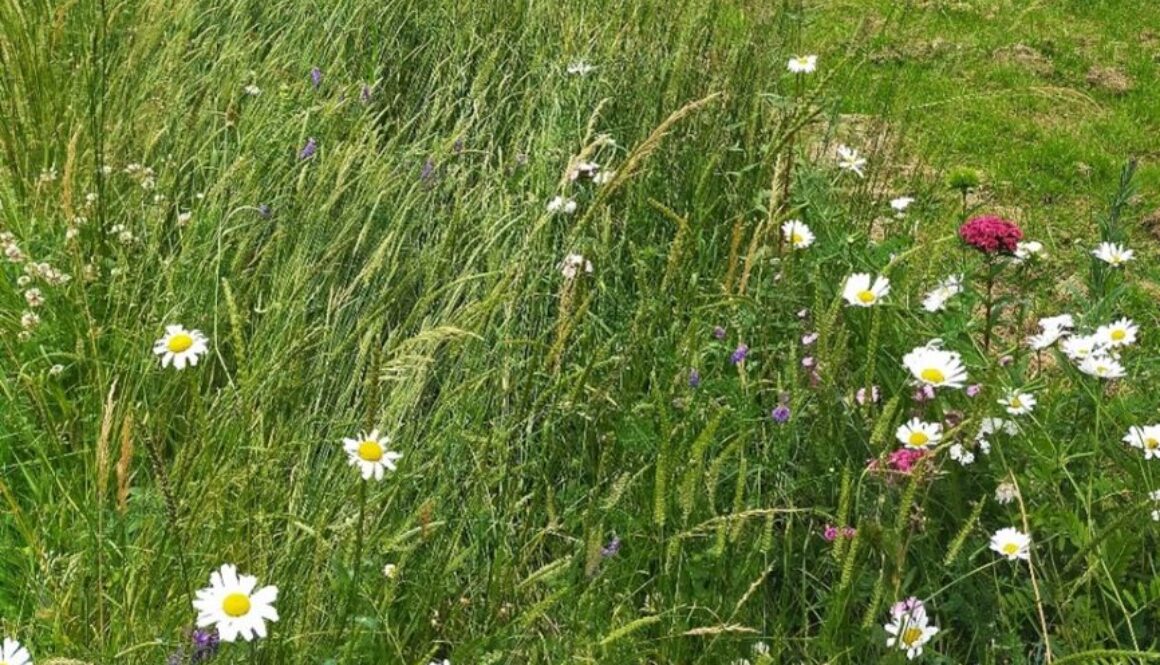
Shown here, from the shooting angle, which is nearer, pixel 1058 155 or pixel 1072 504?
pixel 1072 504

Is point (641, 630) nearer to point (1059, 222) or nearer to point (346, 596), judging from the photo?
point (346, 596)

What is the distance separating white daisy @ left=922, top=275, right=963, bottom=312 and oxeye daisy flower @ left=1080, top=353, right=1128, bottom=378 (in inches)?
12.0

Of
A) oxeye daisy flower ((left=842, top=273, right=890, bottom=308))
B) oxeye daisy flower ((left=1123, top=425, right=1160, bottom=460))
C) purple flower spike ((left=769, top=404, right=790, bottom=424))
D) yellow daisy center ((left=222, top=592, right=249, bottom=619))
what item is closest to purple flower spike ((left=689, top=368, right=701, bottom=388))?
purple flower spike ((left=769, top=404, right=790, bottom=424))

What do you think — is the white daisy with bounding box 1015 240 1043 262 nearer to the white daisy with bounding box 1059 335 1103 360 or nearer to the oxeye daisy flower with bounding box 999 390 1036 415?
the white daisy with bounding box 1059 335 1103 360

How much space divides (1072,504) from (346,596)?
1.24m

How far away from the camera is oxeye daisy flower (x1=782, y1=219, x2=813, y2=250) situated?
8.16 ft

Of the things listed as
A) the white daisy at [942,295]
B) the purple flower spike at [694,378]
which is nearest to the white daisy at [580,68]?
the white daisy at [942,295]

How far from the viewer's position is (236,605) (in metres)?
1.32

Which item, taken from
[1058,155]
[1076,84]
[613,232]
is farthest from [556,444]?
[1076,84]

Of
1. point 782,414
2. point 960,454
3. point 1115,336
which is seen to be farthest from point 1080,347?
point 782,414

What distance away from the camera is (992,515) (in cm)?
213

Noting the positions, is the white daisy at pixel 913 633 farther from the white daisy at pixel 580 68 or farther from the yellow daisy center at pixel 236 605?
the white daisy at pixel 580 68

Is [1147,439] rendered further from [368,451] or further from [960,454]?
[368,451]

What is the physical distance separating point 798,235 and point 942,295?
367mm
